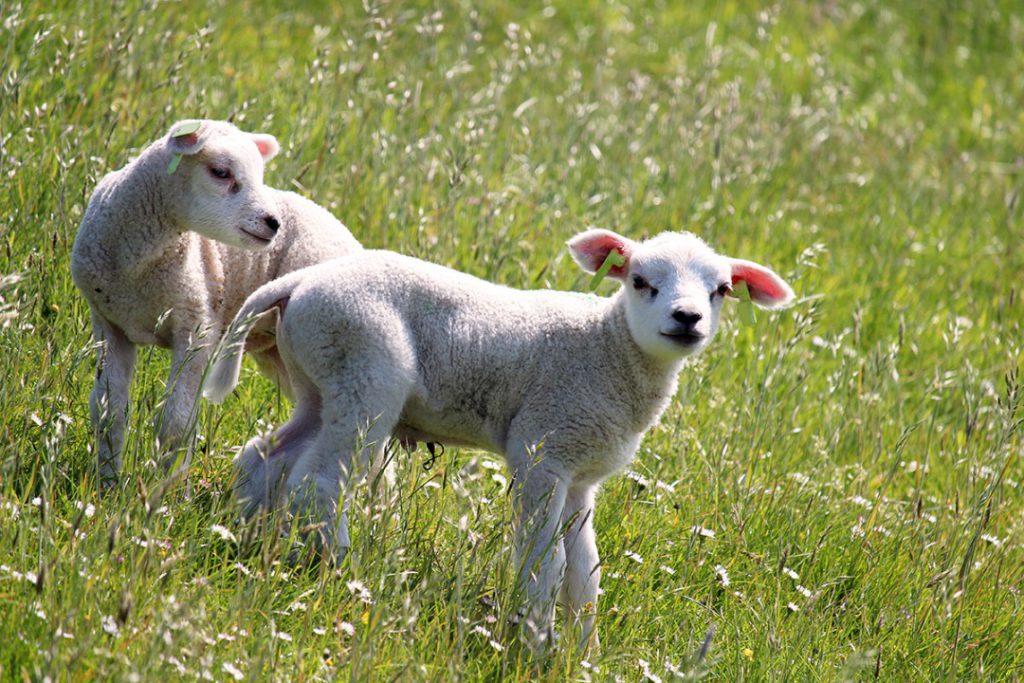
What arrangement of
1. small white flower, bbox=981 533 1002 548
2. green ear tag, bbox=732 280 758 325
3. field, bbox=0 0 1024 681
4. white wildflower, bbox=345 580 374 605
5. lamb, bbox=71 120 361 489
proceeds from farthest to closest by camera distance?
1. small white flower, bbox=981 533 1002 548
2. green ear tag, bbox=732 280 758 325
3. lamb, bbox=71 120 361 489
4. field, bbox=0 0 1024 681
5. white wildflower, bbox=345 580 374 605

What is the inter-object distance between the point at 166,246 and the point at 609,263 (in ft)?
5.02

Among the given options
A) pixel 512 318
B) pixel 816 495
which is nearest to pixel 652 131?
pixel 816 495

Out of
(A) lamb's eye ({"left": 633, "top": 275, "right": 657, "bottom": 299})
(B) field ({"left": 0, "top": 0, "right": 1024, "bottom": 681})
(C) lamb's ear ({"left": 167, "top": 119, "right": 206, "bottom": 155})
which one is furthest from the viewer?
(A) lamb's eye ({"left": 633, "top": 275, "right": 657, "bottom": 299})

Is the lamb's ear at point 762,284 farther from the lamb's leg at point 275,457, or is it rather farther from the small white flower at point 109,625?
the small white flower at point 109,625

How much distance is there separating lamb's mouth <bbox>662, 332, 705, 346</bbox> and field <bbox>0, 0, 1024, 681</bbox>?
656 millimetres

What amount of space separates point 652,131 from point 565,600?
4.79m

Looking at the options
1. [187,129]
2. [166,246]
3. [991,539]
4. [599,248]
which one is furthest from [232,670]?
[991,539]

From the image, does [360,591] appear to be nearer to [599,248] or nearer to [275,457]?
[275,457]

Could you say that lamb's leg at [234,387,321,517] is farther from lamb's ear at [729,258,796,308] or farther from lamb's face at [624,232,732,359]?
lamb's ear at [729,258,796,308]

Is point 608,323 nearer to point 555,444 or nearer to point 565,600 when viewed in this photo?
point 555,444

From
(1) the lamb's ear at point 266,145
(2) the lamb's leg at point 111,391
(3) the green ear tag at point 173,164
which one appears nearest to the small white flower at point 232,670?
(2) the lamb's leg at point 111,391

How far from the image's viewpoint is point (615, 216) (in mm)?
7316

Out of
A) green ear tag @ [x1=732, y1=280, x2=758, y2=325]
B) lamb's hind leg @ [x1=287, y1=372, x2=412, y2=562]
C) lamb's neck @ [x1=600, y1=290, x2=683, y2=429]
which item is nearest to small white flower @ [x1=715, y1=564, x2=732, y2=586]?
lamb's neck @ [x1=600, y1=290, x2=683, y2=429]

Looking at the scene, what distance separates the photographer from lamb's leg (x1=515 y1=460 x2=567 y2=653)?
4137 millimetres
